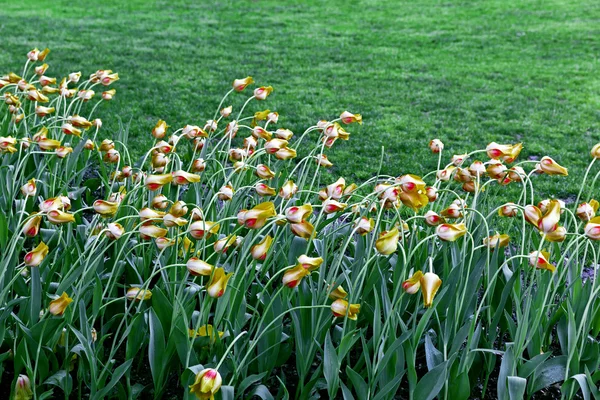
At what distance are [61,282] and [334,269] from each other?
0.81 meters

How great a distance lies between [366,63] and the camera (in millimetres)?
8523

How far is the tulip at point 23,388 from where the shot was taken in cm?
191

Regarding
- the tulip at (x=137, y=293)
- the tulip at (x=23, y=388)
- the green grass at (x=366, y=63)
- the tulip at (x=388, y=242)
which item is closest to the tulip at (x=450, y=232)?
the tulip at (x=388, y=242)

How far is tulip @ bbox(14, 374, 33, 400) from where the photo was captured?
191 cm

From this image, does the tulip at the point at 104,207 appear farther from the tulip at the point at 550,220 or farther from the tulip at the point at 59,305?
the tulip at the point at 550,220

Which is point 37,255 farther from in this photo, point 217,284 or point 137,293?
point 217,284

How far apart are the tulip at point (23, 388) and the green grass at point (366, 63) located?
3059 mm

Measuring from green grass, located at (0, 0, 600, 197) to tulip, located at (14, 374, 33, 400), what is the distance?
3059 millimetres

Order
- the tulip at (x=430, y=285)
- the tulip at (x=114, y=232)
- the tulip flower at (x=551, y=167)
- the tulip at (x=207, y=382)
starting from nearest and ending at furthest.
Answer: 1. the tulip at (x=207, y=382)
2. the tulip at (x=430, y=285)
3. the tulip at (x=114, y=232)
4. the tulip flower at (x=551, y=167)

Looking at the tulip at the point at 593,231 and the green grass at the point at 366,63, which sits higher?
the tulip at the point at 593,231

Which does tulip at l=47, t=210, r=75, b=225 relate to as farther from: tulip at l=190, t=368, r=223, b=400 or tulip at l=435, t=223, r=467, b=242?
tulip at l=435, t=223, r=467, b=242

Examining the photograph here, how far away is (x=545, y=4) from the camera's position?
12477 mm

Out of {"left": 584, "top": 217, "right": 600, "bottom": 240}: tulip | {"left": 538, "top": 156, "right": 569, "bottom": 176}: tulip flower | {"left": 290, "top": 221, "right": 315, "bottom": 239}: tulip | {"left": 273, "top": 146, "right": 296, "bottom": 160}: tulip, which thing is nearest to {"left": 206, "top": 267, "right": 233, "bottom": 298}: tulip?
{"left": 290, "top": 221, "right": 315, "bottom": 239}: tulip

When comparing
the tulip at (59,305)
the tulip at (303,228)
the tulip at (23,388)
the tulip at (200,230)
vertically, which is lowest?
the tulip at (23,388)
